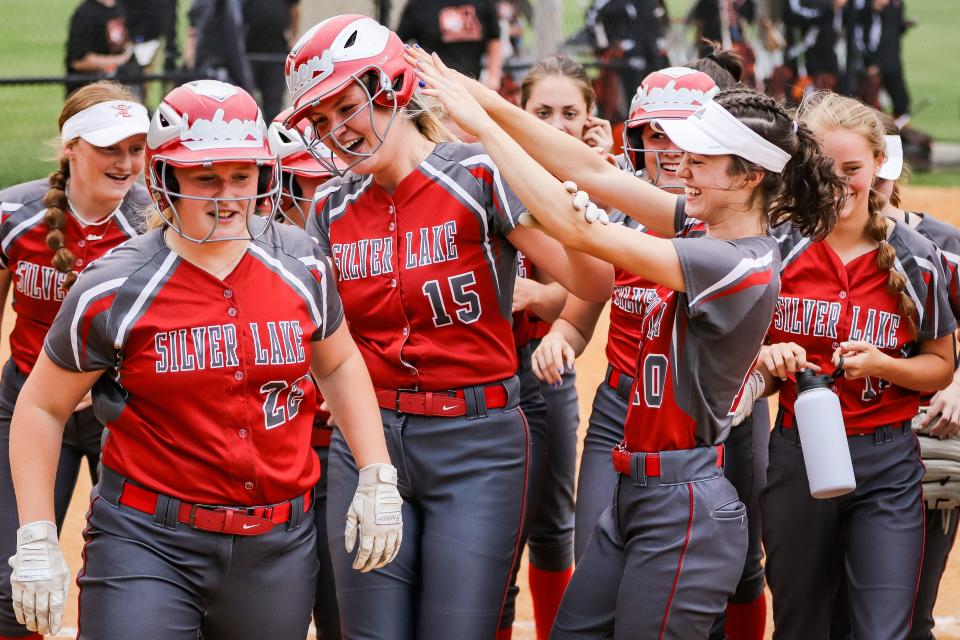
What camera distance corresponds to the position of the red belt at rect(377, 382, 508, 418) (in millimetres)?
3867

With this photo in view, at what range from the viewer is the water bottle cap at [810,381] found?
3.90 meters

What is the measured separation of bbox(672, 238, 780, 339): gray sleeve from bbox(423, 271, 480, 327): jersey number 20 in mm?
766

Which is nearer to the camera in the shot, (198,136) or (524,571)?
(198,136)

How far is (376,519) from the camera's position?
11.6ft

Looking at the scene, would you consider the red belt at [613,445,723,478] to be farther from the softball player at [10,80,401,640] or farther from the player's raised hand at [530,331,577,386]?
the softball player at [10,80,401,640]

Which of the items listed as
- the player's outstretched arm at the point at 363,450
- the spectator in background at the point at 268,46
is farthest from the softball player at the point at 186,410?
the spectator in background at the point at 268,46

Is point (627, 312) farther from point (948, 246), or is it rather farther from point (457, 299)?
point (948, 246)

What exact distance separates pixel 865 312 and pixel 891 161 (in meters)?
0.60

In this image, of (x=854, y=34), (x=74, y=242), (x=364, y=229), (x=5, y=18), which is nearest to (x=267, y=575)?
(x=364, y=229)

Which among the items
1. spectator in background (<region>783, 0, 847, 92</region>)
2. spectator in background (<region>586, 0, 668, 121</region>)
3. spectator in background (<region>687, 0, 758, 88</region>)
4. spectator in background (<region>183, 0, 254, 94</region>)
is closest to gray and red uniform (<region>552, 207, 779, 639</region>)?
spectator in background (<region>183, 0, 254, 94</region>)

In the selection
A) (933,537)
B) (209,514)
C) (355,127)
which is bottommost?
(933,537)

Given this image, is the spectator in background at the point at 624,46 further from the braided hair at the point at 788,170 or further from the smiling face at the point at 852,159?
the braided hair at the point at 788,170

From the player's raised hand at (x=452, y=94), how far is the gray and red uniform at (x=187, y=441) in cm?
62

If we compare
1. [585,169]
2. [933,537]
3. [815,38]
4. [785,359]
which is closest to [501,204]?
[585,169]
